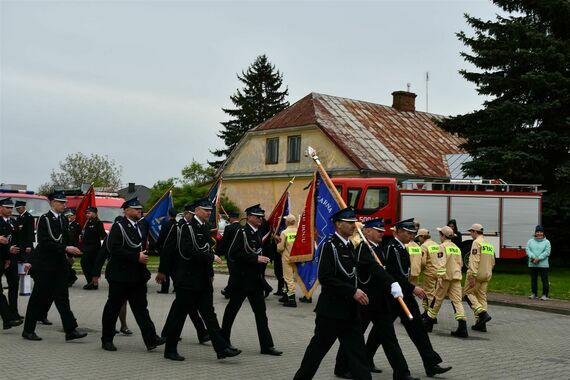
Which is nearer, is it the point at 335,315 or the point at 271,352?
the point at 335,315

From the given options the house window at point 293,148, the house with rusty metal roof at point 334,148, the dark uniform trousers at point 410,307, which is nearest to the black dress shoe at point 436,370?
the dark uniform trousers at point 410,307

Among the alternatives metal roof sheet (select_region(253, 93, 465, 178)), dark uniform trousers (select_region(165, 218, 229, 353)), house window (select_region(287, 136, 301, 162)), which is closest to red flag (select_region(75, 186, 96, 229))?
dark uniform trousers (select_region(165, 218, 229, 353))

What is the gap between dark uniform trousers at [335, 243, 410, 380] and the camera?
827 cm

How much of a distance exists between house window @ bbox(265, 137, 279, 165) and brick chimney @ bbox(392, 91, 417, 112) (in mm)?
8840

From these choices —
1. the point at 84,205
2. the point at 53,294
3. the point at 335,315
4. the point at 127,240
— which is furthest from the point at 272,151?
the point at 335,315

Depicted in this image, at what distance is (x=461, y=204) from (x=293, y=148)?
54.8ft

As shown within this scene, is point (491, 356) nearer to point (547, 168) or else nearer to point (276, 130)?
point (547, 168)

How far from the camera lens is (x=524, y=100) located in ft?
86.5

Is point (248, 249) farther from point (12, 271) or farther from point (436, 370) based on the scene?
point (12, 271)

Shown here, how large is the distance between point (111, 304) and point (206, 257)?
148cm

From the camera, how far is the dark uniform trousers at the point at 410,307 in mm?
9070

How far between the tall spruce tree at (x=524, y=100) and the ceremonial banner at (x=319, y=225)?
14134 millimetres

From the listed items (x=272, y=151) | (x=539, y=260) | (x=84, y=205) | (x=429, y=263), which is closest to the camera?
(x=429, y=263)

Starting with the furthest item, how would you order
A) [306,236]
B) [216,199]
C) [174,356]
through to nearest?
[216,199], [306,236], [174,356]
